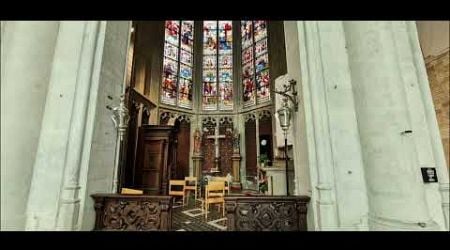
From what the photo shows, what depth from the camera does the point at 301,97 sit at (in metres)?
2.71

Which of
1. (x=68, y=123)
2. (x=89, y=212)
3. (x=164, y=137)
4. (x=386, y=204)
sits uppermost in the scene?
(x=164, y=137)

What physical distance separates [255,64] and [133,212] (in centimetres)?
808

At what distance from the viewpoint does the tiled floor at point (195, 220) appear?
11.1ft

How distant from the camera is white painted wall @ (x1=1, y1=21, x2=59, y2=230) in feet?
6.15

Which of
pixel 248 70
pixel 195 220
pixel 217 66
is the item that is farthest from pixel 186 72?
pixel 195 220

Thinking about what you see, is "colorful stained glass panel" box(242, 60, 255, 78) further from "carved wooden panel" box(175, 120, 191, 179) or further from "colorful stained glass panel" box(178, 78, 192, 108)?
"carved wooden panel" box(175, 120, 191, 179)

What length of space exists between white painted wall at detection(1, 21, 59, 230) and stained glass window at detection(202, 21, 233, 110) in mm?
7289

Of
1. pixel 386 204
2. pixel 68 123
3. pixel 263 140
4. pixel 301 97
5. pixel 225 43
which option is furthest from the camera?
pixel 225 43

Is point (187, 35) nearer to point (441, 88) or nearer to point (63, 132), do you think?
point (63, 132)

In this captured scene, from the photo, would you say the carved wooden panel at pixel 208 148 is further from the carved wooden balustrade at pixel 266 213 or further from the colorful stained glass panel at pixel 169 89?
the carved wooden balustrade at pixel 266 213

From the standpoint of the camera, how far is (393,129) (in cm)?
189

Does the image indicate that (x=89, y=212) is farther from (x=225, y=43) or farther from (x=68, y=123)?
(x=225, y=43)
